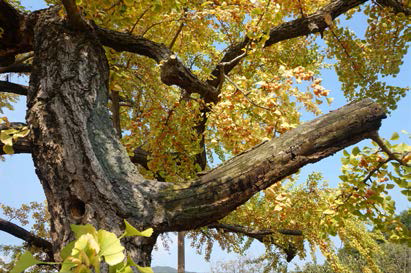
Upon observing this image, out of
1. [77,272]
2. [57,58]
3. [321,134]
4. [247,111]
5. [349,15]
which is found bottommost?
[77,272]

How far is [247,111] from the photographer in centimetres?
328

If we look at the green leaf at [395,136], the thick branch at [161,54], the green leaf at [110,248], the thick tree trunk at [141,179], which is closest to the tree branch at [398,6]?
the thick branch at [161,54]

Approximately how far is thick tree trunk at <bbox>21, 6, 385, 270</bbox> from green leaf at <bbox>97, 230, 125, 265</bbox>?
1169mm

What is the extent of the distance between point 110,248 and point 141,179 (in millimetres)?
1461

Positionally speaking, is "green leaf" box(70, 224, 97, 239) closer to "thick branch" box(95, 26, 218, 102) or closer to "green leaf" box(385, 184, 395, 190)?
"thick branch" box(95, 26, 218, 102)

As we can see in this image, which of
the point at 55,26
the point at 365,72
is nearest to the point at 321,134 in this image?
the point at 55,26

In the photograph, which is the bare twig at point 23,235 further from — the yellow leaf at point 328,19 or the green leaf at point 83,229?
the yellow leaf at point 328,19

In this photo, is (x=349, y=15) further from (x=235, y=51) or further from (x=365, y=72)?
(x=235, y=51)

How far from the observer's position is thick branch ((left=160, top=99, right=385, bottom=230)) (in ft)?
6.47

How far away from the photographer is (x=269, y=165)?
1.98 m

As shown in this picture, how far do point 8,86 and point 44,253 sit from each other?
10.7 ft

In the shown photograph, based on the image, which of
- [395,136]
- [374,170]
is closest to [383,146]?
[395,136]

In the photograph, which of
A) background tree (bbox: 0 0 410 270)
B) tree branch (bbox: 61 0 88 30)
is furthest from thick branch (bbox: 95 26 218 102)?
tree branch (bbox: 61 0 88 30)

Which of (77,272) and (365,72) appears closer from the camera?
(77,272)
